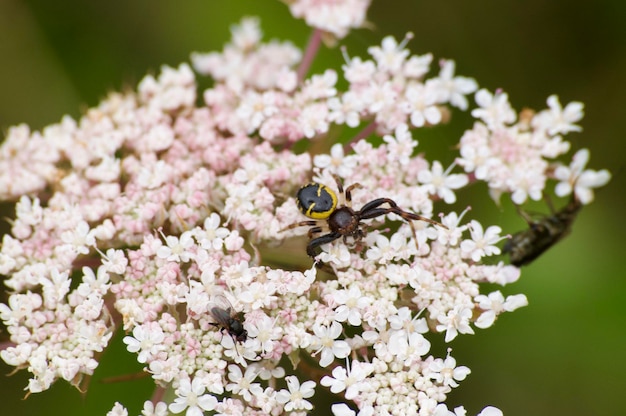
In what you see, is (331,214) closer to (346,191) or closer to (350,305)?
(346,191)

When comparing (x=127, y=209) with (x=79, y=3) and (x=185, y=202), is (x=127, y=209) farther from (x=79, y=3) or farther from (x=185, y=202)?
(x=79, y=3)

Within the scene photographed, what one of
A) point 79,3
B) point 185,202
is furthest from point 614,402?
point 79,3

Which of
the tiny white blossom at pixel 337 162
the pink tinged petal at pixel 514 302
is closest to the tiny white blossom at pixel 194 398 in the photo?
the tiny white blossom at pixel 337 162

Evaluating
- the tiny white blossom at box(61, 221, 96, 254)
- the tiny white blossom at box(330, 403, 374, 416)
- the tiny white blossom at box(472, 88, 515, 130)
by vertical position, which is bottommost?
the tiny white blossom at box(330, 403, 374, 416)

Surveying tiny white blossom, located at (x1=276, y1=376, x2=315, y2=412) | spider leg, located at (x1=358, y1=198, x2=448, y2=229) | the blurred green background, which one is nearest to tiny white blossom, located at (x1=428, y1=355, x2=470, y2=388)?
tiny white blossom, located at (x1=276, y1=376, x2=315, y2=412)

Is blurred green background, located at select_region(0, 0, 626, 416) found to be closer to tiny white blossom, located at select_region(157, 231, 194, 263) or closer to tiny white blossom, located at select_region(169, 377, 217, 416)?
tiny white blossom, located at select_region(169, 377, 217, 416)

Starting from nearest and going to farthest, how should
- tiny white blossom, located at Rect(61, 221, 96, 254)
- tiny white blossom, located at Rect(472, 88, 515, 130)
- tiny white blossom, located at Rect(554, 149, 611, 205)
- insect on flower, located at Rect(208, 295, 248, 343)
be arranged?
insect on flower, located at Rect(208, 295, 248, 343) → tiny white blossom, located at Rect(61, 221, 96, 254) → tiny white blossom, located at Rect(554, 149, 611, 205) → tiny white blossom, located at Rect(472, 88, 515, 130)

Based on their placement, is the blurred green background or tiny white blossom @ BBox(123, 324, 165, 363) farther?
the blurred green background

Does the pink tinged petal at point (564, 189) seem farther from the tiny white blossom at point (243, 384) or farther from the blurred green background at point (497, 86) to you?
the tiny white blossom at point (243, 384)
